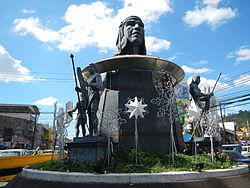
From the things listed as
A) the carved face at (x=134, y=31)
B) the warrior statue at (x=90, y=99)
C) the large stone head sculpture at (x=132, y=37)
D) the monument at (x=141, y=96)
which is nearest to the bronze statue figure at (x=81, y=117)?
the warrior statue at (x=90, y=99)

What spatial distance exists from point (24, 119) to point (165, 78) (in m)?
39.7

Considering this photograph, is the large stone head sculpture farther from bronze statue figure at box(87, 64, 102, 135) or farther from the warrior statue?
bronze statue figure at box(87, 64, 102, 135)

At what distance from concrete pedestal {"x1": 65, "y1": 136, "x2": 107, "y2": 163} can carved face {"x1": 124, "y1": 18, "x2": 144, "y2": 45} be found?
593cm

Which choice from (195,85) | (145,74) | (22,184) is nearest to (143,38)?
(145,74)

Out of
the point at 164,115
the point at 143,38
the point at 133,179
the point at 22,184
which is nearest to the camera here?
the point at 133,179

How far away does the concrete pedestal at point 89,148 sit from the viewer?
7.01 metres

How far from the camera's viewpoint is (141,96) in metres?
9.09

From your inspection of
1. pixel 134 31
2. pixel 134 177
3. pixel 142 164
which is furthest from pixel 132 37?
pixel 134 177

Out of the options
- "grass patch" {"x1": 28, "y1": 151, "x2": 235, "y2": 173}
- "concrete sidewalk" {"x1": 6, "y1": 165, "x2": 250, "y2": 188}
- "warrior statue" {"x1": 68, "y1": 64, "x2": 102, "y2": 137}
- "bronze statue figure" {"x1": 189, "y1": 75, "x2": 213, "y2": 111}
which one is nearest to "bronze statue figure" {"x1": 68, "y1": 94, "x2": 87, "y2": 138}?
"warrior statue" {"x1": 68, "y1": 64, "x2": 102, "y2": 137}

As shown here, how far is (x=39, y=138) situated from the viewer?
50969mm

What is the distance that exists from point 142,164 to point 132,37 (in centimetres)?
686

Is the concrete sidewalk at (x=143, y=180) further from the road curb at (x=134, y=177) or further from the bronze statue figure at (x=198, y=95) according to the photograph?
the bronze statue figure at (x=198, y=95)

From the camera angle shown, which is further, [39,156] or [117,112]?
[39,156]

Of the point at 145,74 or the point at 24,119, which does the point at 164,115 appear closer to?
the point at 145,74
